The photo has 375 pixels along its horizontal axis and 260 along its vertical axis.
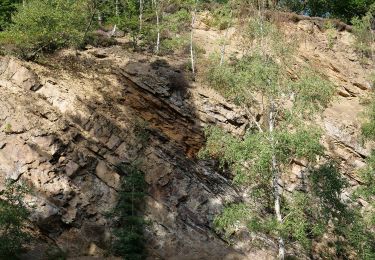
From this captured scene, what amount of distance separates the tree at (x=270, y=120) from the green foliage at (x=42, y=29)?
964 centimetres

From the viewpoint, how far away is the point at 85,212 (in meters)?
19.9

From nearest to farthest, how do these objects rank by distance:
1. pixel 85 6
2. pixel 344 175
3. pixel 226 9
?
pixel 344 175
pixel 85 6
pixel 226 9

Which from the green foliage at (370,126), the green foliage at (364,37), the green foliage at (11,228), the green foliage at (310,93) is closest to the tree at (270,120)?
the green foliage at (310,93)

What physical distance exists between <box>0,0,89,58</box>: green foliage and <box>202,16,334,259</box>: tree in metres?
9.64

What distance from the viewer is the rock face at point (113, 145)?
64.6 feet

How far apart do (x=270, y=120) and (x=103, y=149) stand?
858 cm

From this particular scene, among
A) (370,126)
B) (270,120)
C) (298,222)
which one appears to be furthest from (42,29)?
(370,126)

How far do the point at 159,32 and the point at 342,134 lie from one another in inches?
576

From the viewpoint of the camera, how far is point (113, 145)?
22188 millimetres

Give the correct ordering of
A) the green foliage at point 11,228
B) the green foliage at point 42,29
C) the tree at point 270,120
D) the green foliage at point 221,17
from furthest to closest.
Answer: the green foliage at point 221,17, the green foliage at point 42,29, the tree at point 270,120, the green foliage at point 11,228

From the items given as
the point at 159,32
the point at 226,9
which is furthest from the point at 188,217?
the point at 226,9

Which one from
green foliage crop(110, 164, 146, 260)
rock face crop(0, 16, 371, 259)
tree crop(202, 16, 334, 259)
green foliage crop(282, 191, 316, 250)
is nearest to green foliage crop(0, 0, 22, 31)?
rock face crop(0, 16, 371, 259)

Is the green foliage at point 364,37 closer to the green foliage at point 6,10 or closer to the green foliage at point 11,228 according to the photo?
the green foliage at point 6,10

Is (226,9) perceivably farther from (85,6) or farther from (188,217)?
(188,217)
